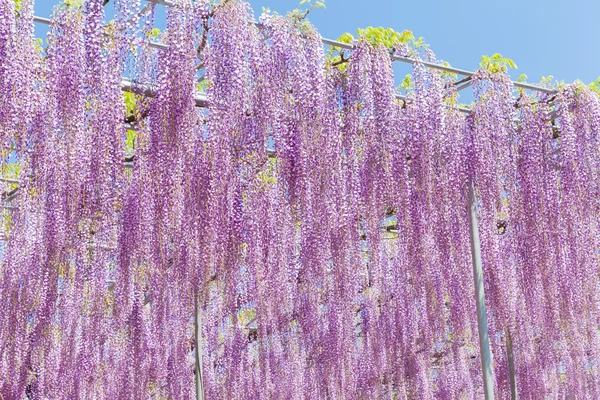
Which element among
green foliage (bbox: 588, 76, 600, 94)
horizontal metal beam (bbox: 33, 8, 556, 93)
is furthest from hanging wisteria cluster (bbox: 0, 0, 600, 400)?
green foliage (bbox: 588, 76, 600, 94)

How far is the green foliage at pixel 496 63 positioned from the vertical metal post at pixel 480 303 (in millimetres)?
1258

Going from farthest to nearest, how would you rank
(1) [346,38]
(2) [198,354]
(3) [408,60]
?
1. (2) [198,354]
2. (3) [408,60]
3. (1) [346,38]

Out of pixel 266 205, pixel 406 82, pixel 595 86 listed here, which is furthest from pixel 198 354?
pixel 595 86

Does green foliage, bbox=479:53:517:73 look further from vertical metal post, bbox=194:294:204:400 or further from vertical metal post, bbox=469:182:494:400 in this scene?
vertical metal post, bbox=194:294:204:400

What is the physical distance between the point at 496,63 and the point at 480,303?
102 inches

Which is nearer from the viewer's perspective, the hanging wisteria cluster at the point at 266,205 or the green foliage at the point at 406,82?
the hanging wisteria cluster at the point at 266,205

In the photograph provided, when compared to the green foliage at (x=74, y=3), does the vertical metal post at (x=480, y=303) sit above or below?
below

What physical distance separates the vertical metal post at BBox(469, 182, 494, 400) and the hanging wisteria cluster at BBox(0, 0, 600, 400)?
12 centimetres

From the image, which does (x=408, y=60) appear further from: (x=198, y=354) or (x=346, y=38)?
(x=198, y=354)

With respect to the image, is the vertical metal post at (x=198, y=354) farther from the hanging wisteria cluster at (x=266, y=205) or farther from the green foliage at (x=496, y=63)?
the green foliage at (x=496, y=63)

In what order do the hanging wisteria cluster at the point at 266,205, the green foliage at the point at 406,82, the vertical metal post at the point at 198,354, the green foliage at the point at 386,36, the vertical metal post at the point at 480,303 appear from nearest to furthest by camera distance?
the hanging wisteria cluster at the point at 266,205 < the green foliage at the point at 386,36 < the vertical metal post at the point at 480,303 < the green foliage at the point at 406,82 < the vertical metal post at the point at 198,354

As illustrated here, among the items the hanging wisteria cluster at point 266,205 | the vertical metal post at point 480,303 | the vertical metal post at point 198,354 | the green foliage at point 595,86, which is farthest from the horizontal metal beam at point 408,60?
the vertical metal post at point 198,354

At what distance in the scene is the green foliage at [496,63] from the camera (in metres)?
7.37

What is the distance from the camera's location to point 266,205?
676 cm
